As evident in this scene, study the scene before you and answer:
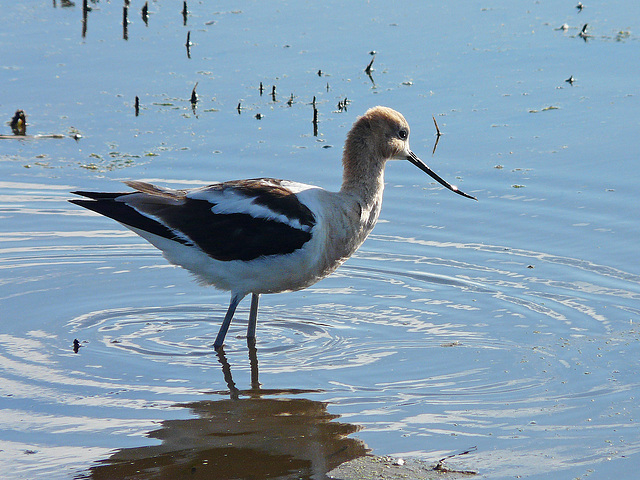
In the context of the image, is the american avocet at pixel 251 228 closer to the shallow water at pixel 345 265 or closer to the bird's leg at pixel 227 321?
the bird's leg at pixel 227 321

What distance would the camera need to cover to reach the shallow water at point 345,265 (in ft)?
17.5

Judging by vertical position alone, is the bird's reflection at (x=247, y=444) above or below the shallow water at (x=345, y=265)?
below

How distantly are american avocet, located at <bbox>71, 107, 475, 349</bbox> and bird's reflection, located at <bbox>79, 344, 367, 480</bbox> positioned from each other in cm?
81

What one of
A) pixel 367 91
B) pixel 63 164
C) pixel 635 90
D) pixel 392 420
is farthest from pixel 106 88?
pixel 392 420

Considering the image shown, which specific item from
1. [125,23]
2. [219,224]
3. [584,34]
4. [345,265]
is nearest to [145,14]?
[125,23]

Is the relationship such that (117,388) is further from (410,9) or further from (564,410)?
(410,9)

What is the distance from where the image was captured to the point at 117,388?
231 inches

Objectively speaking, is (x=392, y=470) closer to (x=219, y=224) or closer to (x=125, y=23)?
(x=219, y=224)

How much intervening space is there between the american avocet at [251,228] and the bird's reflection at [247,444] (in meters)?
0.81

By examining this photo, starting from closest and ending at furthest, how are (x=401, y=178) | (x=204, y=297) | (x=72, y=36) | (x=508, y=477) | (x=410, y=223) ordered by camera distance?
(x=508, y=477) → (x=204, y=297) → (x=410, y=223) → (x=401, y=178) → (x=72, y=36)

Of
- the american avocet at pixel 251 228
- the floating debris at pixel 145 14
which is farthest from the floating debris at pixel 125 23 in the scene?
the american avocet at pixel 251 228

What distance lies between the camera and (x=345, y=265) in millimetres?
7887

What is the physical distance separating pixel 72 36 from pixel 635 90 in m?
6.67

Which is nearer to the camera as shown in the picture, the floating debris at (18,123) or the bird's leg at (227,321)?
the bird's leg at (227,321)
